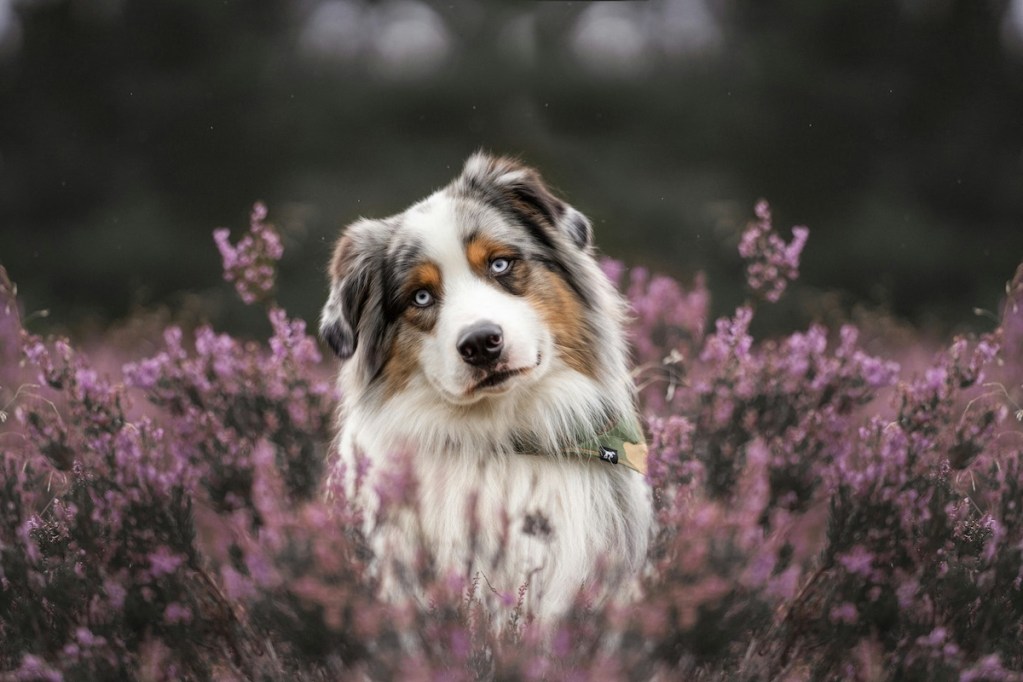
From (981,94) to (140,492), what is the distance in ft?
7.78

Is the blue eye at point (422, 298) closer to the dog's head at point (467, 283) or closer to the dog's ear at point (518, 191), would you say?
the dog's head at point (467, 283)

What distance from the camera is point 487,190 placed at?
266 centimetres

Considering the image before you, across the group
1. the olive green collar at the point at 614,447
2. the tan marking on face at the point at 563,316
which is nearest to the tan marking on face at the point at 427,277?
the tan marking on face at the point at 563,316

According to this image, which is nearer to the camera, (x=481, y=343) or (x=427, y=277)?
(x=481, y=343)

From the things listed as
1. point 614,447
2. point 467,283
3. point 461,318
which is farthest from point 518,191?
Answer: point 614,447

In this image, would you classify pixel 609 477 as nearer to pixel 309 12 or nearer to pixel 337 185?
pixel 337 185

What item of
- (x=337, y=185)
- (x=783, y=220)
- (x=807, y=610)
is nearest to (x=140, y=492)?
(x=337, y=185)

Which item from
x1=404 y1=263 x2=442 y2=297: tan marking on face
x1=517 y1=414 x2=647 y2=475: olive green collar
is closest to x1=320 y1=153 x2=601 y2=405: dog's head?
x1=404 y1=263 x2=442 y2=297: tan marking on face

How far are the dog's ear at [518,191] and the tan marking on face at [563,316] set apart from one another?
5.4 inches

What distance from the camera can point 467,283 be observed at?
2.57m

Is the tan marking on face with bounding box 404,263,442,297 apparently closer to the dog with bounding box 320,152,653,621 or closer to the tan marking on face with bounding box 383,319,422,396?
the dog with bounding box 320,152,653,621

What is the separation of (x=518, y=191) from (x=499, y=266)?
0.22 metres

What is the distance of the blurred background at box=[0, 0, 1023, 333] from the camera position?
8.20 feet

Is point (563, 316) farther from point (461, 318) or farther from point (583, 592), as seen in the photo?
point (583, 592)
